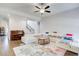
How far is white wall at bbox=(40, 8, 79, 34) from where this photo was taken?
178 centimetres

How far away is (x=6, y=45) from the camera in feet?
6.14

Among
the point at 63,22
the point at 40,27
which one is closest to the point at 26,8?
the point at 40,27

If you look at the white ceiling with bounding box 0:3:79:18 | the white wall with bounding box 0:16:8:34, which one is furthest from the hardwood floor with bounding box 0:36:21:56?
the white ceiling with bounding box 0:3:79:18

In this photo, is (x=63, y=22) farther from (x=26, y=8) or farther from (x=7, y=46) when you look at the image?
(x=7, y=46)

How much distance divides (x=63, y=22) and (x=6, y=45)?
52.8 inches

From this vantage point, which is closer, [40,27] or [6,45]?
[6,45]

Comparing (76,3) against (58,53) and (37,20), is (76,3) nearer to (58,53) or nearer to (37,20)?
(37,20)

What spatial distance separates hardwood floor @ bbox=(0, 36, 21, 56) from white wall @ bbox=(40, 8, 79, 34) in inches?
26.6

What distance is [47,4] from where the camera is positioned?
5.79ft

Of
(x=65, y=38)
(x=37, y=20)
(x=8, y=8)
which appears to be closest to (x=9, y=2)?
(x=8, y=8)

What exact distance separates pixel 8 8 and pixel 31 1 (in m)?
0.50

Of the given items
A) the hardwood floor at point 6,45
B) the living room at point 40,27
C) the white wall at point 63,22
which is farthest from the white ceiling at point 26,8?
the hardwood floor at point 6,45

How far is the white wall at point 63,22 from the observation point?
1781 millimetres

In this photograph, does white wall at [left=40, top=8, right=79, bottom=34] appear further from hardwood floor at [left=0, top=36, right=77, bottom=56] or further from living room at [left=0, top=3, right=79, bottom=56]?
hardwood floor at [left=0, top=36, right=77, bottom=56]
